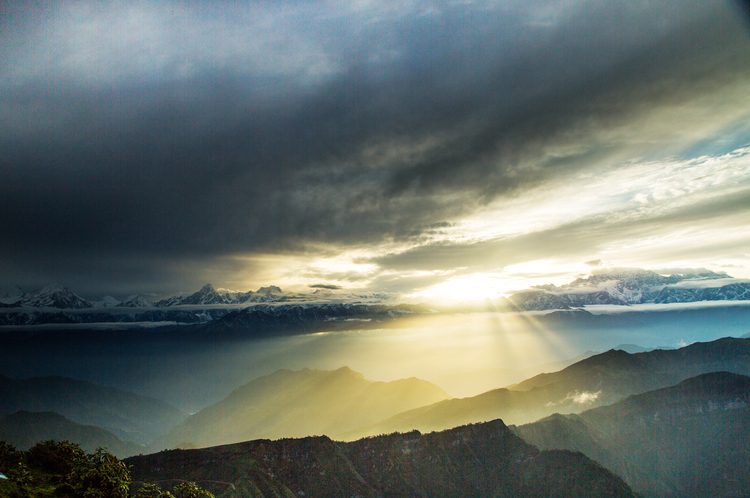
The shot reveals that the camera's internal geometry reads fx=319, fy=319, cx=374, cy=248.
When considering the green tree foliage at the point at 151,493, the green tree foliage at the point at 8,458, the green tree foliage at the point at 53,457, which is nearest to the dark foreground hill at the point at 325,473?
the green tree foliage at the point at 53,457

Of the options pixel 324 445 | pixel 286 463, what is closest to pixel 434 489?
pixel 324 445

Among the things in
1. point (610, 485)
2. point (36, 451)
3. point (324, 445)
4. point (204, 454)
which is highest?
point (36, 451)

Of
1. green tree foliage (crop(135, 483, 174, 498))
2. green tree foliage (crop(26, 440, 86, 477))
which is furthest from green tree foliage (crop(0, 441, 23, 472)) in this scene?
green tree foliage (crop(135, 483, 174, 498))

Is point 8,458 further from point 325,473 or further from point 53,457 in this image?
point 325,473

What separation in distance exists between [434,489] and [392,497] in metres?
28.9

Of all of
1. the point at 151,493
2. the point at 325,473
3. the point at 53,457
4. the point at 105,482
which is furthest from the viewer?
the point at 325,473

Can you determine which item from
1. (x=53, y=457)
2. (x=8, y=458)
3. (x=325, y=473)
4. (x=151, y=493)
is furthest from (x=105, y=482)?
(x=325, y=473)

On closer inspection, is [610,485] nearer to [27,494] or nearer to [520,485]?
[520,485]

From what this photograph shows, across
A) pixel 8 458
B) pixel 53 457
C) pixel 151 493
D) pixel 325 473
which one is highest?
pixel 151 493

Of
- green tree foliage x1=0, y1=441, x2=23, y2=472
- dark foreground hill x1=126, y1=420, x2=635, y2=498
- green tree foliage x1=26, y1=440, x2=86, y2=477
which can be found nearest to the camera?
green tree foliage x1=0, y1=441, x2=23, y2=472

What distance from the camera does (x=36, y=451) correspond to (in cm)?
4166

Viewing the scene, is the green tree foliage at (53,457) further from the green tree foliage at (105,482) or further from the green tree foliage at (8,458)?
the green tree foliage at (105,482)

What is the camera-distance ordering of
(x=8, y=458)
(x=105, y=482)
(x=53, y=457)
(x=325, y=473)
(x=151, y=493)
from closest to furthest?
(x=105, y=482)
(x=151, y=493)
(x=8, y=458)
(x=53, y=457)
(x=325, y=473)

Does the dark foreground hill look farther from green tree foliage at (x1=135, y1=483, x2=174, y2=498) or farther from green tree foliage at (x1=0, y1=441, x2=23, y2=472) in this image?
green tree foliage at (x1=135, y1=483, x2=174, y2=498)
